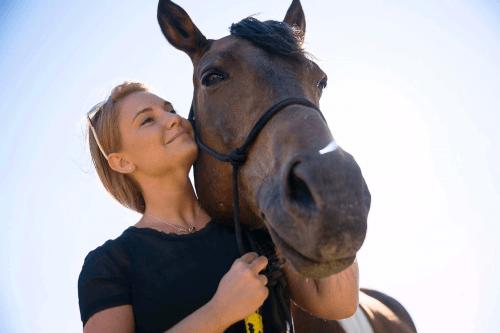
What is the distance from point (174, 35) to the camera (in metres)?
3.18

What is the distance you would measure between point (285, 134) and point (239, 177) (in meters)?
0.50

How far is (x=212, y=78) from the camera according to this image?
103 inches

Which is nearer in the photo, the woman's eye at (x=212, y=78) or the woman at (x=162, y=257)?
the woman at (x=162, y=257)

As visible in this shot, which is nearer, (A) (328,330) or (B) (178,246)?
(B) (178,246)

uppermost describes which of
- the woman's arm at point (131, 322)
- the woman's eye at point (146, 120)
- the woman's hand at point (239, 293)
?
the woman's eye at point (146, 120)

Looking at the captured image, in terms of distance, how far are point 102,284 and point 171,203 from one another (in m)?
0.63

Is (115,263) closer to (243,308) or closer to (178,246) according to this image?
(178,246)

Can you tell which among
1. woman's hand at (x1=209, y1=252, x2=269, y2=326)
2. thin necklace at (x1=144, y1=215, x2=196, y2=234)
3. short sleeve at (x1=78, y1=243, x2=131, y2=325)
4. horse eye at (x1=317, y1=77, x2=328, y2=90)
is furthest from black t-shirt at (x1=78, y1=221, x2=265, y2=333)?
horse eye at (x1=317, y1=77, x2=328, y2=90)

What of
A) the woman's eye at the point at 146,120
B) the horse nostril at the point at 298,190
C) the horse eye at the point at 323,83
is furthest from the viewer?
the horse eye at the point at 323,83

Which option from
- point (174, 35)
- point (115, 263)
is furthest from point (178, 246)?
point (174, 35)

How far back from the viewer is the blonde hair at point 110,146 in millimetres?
2650

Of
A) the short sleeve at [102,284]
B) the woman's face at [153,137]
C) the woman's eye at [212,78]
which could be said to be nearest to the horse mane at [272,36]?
the woman's eye at [212,78]

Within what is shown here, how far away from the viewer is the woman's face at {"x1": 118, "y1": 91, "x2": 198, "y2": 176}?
2.50 meters

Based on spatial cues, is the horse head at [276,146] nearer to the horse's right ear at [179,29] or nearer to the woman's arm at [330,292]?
the horse's right ear at [179,29]
